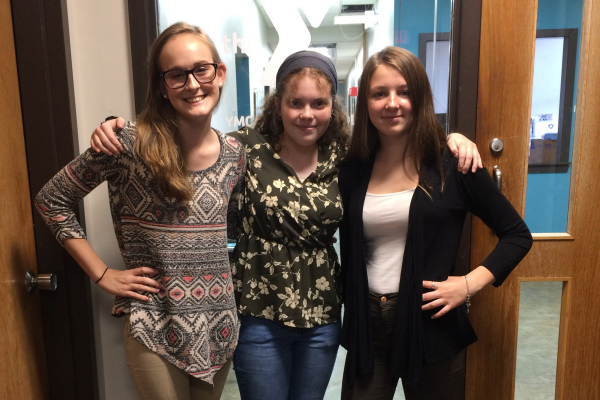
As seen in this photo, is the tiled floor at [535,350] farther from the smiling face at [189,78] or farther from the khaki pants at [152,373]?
the smiling face at [189,78]

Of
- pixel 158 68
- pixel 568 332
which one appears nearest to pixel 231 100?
pixel 158 68

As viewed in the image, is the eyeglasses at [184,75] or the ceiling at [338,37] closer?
the eyeglasses at [184,75]

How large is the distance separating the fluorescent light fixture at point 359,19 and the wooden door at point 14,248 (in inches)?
40.6

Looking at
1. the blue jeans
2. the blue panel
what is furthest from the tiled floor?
the blue panel

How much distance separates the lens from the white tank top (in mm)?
1158

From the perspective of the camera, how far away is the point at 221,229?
1.11m

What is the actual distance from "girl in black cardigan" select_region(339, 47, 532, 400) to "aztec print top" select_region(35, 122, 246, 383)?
389 mm

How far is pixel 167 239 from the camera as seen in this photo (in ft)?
3.49

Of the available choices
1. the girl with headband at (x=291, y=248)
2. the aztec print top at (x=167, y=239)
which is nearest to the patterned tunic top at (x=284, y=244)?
the girl with headband at (x=291, y=248)

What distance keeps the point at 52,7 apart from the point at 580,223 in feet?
6.01

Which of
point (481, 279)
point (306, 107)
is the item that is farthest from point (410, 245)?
point (306, 107)

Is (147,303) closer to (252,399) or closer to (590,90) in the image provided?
(252,399)

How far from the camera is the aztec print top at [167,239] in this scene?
1059mm

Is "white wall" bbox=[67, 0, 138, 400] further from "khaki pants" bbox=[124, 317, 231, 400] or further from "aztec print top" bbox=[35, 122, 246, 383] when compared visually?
"khaki pants" bbox=[124, 317, 231, 400]
